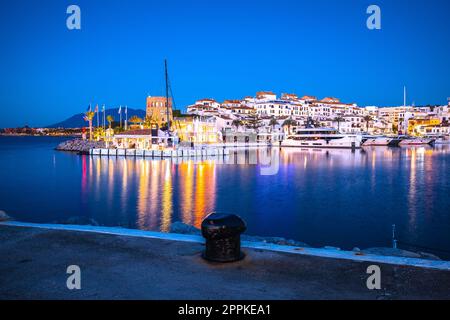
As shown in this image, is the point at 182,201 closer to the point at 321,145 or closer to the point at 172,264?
the point at 172,264

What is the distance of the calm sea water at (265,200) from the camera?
19.5 m

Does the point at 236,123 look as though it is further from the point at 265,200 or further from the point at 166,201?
the point at 166,201

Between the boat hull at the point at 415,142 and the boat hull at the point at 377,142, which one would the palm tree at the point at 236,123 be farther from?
the boat hull at the point at 415,142

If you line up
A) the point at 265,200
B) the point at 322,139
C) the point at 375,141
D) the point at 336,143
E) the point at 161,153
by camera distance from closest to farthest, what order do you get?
Result: the point at 265,200, the point at 161,153, the point at 336,143, the point at 322,139, the point at 375,141

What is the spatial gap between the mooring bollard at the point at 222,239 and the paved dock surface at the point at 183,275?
181mm

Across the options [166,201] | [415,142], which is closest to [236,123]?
[415,142]

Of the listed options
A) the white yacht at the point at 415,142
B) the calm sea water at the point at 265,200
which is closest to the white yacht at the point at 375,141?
the white yacht at the point at 415,142

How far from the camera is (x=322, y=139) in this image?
11050cm

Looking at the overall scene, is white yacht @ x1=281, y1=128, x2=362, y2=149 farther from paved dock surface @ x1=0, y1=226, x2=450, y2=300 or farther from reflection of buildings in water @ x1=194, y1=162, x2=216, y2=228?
paved dock surface @ x1=0, y1=226, x2=450, y2=300

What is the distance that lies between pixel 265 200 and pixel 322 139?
8534 cm

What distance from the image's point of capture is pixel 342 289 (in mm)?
5152

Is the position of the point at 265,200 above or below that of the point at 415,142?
below
